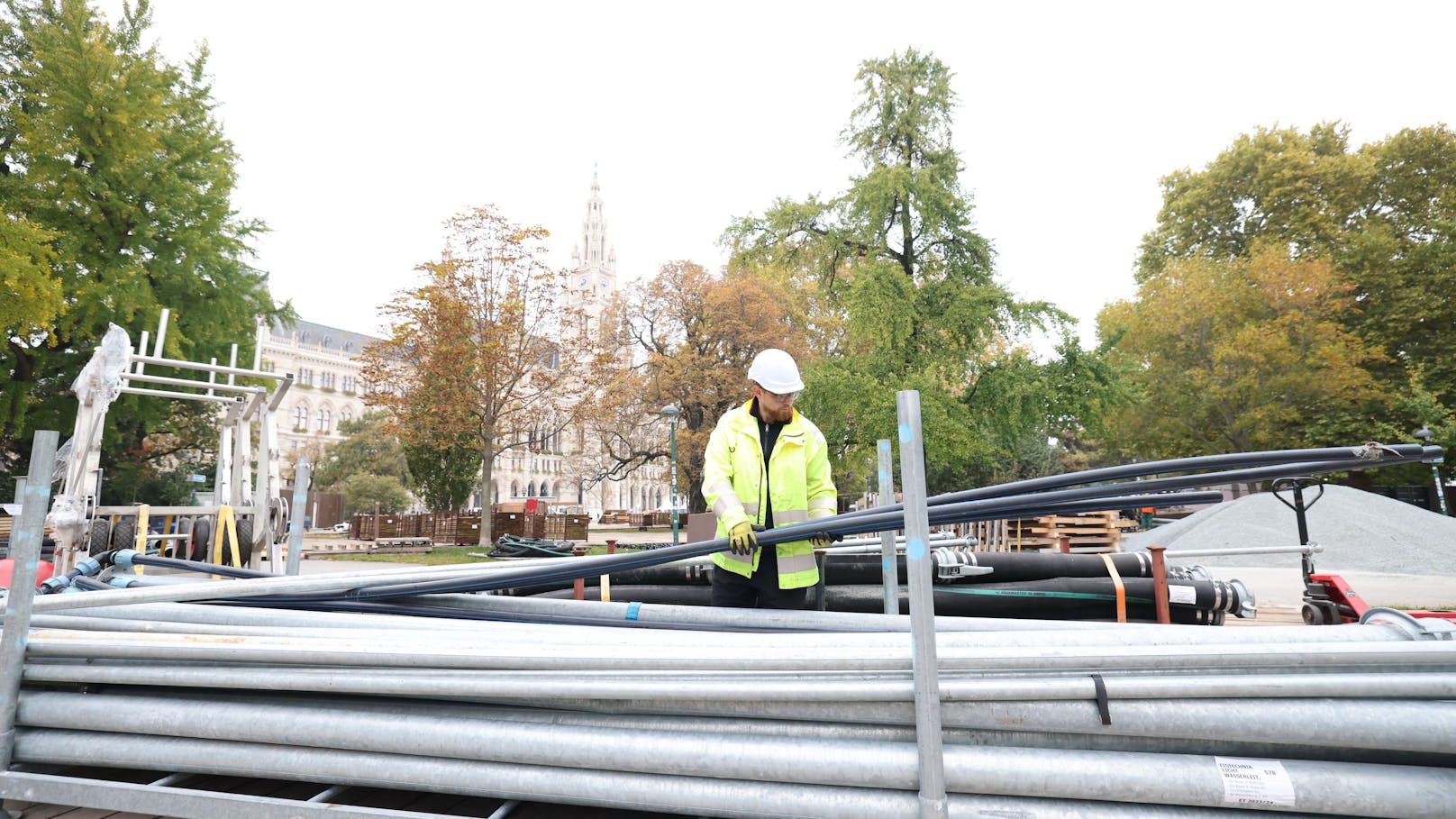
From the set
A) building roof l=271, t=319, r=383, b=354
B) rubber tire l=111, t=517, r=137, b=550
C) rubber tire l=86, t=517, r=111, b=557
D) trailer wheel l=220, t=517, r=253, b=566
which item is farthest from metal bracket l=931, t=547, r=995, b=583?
building roof l=271, t=319, r=383, b=354

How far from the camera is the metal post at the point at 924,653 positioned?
1.80 metres

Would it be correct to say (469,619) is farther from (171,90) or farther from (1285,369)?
(1285,369)

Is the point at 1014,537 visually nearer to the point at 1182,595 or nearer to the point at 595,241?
the point at 1182,595

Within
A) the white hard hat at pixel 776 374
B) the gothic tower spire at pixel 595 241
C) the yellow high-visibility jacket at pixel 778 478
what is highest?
the gothic tower spire at pixel 595 241

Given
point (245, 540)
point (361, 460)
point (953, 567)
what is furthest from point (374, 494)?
point (953, 567)

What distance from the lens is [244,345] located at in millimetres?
18656

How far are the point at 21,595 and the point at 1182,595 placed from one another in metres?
5.46

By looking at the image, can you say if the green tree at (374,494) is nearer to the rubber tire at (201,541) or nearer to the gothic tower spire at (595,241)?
the rubber tire at (201,541)

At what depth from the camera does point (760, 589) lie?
3389mm

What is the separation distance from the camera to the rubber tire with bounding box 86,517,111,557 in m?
8.09

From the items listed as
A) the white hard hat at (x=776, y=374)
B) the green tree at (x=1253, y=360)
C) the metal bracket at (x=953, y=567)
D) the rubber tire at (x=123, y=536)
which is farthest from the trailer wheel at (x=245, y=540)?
the green tree at (x=1253, y=360)

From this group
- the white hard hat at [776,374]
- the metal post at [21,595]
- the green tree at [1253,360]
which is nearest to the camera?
the metal post at [21,595]

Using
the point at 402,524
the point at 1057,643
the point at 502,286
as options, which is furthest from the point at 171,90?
the point at 1057,643

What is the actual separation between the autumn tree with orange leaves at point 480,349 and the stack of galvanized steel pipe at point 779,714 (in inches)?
691
